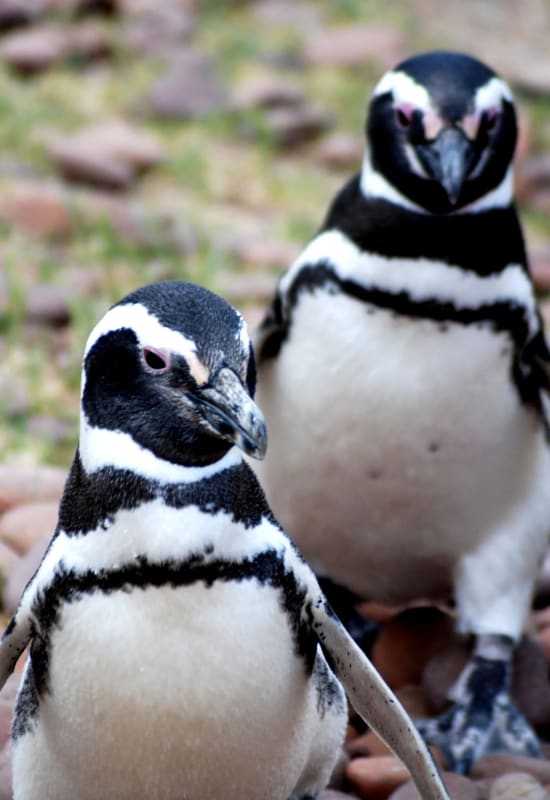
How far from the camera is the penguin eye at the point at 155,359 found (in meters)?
Result: 2.37

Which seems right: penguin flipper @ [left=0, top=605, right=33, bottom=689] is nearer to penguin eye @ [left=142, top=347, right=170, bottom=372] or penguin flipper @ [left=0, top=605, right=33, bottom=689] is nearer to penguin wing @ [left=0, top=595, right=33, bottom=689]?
penguin wing @ [left=0, top=595, right=33, bottom=689]

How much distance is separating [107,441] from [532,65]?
5.75 metres

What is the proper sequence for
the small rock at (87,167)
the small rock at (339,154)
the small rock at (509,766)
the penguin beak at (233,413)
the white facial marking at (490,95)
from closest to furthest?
the penguin beak at (233,413) → the small rock at (509,766) → the white facial marking at (490,95) → the small rock at (87,167) → the small rock at (339,154)

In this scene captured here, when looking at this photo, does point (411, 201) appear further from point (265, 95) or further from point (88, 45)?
point (88, 45)

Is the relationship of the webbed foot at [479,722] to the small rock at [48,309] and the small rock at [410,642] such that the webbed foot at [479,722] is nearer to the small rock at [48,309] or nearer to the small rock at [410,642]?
the small rock at [410,642]

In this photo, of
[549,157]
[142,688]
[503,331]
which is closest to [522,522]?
[503,331]

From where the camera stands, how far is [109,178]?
6168 millimetres

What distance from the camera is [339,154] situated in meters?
6.81

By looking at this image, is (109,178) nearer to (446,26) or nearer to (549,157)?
(549,157)

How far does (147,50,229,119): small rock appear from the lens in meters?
6.93

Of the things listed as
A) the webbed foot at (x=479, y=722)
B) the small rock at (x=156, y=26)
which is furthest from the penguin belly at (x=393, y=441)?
the small rock at (x=156, y=26)

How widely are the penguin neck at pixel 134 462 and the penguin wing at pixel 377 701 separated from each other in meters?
0.31

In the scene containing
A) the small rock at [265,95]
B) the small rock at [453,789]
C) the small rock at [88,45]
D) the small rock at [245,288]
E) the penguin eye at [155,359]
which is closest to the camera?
the penguin eye at [155,359]

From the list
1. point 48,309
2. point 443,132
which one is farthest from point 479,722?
point 48,309
